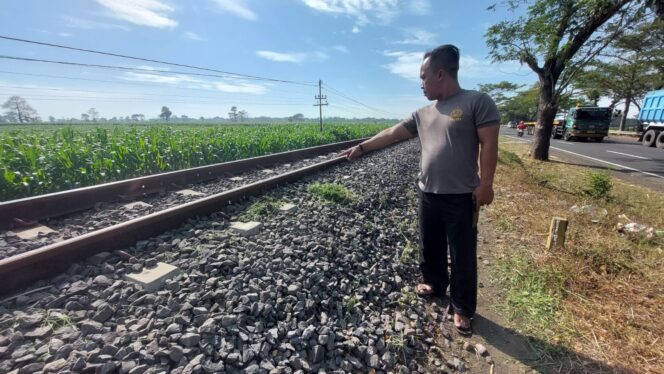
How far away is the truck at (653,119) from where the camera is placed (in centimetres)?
1641

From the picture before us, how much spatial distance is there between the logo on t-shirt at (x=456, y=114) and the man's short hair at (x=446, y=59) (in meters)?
0.27

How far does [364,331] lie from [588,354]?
157cm

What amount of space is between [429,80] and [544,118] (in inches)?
457

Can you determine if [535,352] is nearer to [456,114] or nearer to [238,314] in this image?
[456,114]

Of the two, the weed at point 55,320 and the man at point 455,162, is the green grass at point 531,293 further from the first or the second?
the weed at point 55,320

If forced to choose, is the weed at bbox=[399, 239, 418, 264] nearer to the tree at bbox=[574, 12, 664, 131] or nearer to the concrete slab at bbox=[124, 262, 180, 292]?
the concrete slab at bbox=[124, 262, 180, 292]

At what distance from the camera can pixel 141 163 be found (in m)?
6.61

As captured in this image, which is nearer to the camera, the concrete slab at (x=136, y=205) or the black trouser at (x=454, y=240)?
the black trouser at (x=454, y=240)

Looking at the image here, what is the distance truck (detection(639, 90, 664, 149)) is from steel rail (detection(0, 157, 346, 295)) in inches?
945

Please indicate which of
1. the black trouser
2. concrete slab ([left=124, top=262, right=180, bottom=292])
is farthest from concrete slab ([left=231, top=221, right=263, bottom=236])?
the black trouser

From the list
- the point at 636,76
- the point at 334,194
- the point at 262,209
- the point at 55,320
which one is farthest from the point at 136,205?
the point at 636,76

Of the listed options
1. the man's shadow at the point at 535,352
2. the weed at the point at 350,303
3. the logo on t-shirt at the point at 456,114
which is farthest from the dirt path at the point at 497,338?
the logo on t-shirt at the point at 456,114

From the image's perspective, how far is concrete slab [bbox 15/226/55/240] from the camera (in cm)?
300

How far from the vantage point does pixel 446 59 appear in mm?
2057
